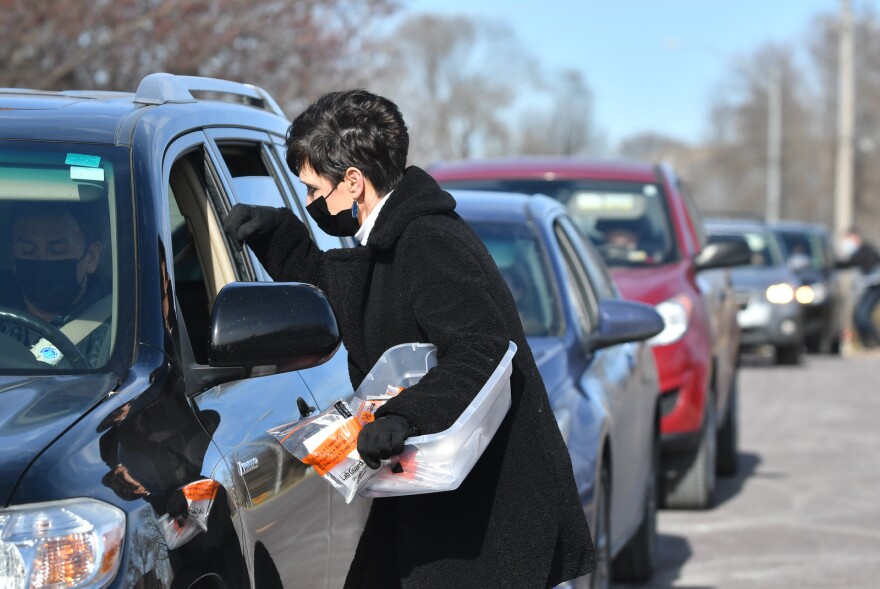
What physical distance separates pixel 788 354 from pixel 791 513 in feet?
40.8

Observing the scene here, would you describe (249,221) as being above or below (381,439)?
above

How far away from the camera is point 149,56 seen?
1318 cm

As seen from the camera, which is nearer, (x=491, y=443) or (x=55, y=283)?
(x=55, y=283)

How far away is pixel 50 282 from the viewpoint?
3289 millimetres

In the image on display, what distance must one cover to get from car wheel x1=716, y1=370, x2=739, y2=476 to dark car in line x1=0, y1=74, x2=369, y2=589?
24.4ft

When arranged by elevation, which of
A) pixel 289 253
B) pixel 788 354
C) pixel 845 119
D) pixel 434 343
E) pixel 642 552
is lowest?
pixel 788 354

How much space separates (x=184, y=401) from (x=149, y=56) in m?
10.6

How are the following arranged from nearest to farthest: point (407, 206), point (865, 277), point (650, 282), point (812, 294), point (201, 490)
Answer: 1. point (201, 490)
2. point (407, 206)
3. point (650, 282)
4. point (812, 294)
5. point (865, 277)

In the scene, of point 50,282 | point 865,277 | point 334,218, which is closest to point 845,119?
point 865,277

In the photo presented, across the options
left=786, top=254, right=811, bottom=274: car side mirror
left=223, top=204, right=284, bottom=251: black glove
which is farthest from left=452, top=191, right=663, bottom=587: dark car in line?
left=786, top=254, right=811, bottom=274: car side mirror

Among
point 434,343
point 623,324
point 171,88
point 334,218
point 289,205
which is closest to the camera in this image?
point 434,343

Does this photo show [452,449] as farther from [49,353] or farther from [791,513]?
[791,513]

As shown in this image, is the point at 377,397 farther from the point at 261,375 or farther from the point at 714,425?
the point at 714,425

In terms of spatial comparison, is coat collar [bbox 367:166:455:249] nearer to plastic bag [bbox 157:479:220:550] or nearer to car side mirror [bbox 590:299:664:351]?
plastic bag [bbox 157:479:220:550]
